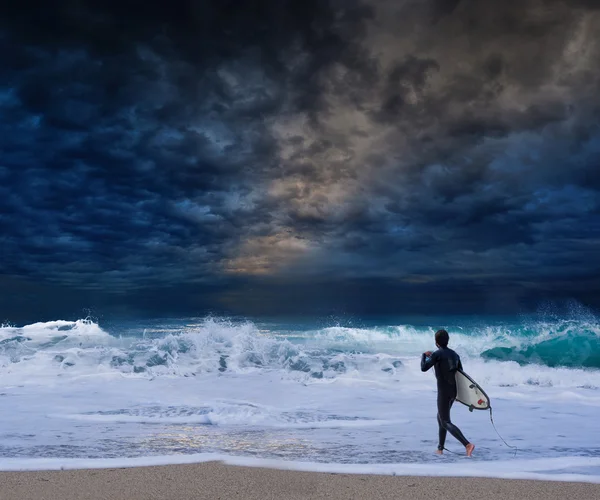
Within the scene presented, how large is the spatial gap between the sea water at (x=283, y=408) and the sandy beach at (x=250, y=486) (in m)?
0.38

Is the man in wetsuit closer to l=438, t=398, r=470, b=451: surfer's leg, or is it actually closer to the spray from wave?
l=438, t=398, r=470, b=451: surfer's leg

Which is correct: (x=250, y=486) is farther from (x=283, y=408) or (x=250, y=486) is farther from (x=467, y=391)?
(x=283, y=408)

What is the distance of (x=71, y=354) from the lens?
20.0m

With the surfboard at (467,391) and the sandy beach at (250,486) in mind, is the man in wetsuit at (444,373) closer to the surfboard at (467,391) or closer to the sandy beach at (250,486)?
the surfboard at (467,391)

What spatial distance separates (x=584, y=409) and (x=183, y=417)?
852 centimetres

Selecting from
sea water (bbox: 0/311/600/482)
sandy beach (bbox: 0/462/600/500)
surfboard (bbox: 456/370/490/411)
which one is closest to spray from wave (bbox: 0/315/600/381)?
sea water (bbox: 0/311/600/482)

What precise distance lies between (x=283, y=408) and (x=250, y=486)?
20.1 feet

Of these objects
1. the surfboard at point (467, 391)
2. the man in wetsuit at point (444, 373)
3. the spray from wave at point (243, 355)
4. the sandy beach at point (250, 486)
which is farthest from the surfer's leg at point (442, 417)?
the spray from wave at point (243, 355)

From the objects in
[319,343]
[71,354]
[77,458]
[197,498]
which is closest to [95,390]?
[71,354]

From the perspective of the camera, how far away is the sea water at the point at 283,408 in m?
7.42

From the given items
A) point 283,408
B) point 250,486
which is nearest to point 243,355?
point 283,408

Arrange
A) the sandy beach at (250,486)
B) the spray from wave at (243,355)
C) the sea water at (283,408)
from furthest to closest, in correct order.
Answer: the spray from wave at (243,355), the sea water at (283,408), the sandy beach at (250,486)

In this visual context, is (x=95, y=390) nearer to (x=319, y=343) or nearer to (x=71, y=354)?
(x=71, y=354)

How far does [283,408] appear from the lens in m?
12.0
